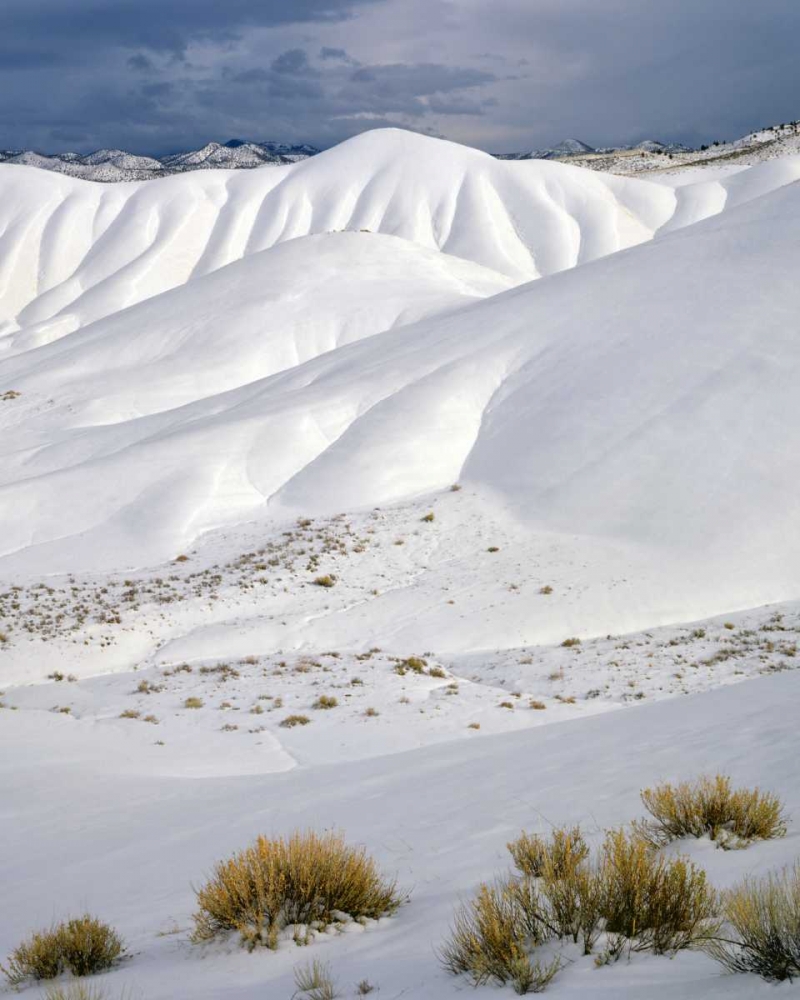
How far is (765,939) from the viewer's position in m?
2.86

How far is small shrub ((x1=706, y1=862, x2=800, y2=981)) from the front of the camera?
282cm

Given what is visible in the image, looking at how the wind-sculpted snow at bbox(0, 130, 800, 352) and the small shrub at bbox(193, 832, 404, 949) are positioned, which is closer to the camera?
the small shrub at bbox(193, 832, 404, 949)

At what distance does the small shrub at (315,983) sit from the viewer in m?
3.39

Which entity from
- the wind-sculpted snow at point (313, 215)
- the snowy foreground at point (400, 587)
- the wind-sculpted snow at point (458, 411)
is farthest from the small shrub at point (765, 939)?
the wind-sculpted snow at point (313, 215)

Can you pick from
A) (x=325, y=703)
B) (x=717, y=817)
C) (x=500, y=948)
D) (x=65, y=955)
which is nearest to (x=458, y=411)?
(x=325, y=703)

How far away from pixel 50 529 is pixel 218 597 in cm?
684

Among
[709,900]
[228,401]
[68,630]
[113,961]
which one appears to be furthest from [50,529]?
[709,900]

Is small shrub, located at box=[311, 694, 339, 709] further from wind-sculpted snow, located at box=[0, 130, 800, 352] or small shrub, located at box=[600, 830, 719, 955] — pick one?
wind-sculpted snow, located at box=[0, 130, 800, 352]

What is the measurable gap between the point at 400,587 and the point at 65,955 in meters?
14.0

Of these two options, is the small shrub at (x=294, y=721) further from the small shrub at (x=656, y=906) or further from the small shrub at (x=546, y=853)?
the small shrub at (x=656, y=906)

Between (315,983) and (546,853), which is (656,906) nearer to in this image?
(546,853)

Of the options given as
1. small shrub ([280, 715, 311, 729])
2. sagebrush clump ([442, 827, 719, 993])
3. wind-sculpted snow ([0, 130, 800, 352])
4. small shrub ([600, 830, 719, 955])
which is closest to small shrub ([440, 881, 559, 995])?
A: sagebrush clump ([442, 827, 719, 993])

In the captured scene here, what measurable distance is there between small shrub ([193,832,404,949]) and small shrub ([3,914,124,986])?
1.44ft

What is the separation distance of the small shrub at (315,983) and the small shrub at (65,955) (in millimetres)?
1075
